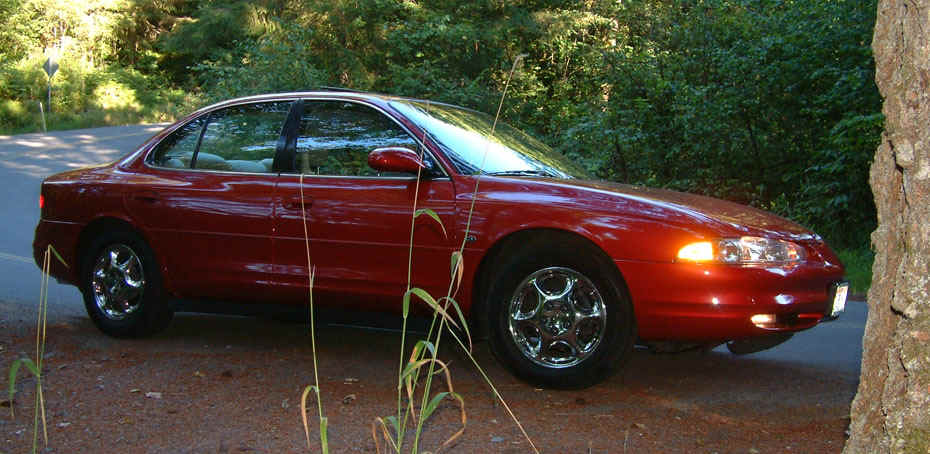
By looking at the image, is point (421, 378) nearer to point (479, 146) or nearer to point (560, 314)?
point (560, 314)

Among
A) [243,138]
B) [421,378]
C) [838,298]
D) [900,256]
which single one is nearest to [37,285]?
[243,138]

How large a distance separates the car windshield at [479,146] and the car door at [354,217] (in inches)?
6.1

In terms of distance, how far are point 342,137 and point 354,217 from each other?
24.5 inches

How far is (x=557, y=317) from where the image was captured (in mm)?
5297

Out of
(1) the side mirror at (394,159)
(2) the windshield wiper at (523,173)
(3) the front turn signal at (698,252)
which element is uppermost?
(1) the side mirror at (394,159)

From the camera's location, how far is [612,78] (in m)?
14.5

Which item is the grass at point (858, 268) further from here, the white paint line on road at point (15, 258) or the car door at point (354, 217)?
the white paint line on road at point (15, 258)

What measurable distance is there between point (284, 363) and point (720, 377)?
2.51 meters

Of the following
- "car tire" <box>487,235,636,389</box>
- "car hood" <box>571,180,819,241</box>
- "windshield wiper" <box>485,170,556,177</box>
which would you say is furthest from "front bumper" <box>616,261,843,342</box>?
"windshield wiper" <box>485,170,556,177</box>

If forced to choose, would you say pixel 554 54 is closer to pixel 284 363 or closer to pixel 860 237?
pixel 860 237

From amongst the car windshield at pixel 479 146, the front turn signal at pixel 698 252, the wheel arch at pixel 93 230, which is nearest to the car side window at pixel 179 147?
the wheel arch at pixel 93 230

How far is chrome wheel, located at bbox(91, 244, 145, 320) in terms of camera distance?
22.1 feet

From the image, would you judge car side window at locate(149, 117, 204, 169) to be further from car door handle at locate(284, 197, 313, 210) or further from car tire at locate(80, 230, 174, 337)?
car door handle at locate(284, 197, 313, 210)

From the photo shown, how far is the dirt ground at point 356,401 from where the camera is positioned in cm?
445
